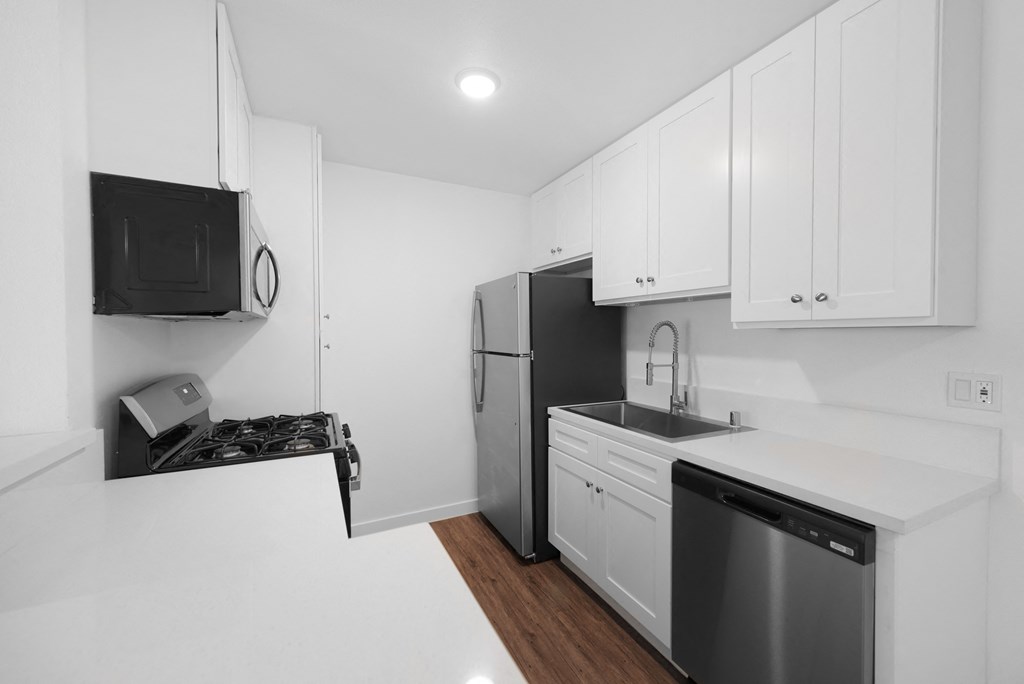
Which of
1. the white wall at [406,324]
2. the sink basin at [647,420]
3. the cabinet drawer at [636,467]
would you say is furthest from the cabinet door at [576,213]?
the cabinet drawer at [636,467]

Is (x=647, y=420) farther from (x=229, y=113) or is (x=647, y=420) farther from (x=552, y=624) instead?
(x=229, y=113)

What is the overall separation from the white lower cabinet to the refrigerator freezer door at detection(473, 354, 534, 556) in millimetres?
162

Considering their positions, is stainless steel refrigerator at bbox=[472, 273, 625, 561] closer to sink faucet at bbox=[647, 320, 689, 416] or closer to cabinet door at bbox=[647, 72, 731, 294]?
sink faucet at bbox=[647, 320, 689, 416]

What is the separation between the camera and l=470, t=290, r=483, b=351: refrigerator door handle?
3012mm

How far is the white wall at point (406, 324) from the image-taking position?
2.81 m

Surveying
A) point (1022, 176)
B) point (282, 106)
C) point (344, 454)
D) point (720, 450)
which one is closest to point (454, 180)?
point (282, 106)

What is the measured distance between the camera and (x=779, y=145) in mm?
1546

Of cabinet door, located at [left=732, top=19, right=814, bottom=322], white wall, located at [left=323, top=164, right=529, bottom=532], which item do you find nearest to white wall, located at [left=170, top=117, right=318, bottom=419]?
white wall, located at [left=323, top=164, right=529, bottom=532]

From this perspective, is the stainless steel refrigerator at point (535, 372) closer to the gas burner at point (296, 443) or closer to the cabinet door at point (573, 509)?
the cabinet door at point (573, 509)

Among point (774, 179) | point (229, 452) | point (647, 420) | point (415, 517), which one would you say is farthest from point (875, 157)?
point (415, 517)

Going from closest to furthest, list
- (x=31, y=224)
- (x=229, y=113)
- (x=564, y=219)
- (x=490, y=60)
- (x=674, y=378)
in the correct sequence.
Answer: (x=31, y=224)
(x=229, y=113)
(x=490, y=60)
(x=674, y=378)
(x=564, y=219)

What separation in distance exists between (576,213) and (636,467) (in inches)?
64.6

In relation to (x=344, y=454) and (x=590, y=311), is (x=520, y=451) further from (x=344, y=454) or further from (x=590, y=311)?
(x=344, y=454)

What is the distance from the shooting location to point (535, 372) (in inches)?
98.9
